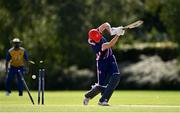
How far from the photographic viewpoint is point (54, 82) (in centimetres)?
5019

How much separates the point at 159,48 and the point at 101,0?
4744 mm

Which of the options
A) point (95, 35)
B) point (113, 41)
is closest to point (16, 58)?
point (95, 35)

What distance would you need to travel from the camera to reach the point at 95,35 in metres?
22.2

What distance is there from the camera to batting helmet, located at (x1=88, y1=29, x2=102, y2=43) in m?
22.1

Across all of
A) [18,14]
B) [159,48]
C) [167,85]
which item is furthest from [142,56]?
[18,14]

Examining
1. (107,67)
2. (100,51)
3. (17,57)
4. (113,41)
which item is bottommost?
(107,67)

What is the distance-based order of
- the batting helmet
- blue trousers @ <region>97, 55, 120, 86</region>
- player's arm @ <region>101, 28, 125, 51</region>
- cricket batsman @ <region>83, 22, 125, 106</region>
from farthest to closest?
blue trousers @ <region>97, 55, 120, 86</region>, cricket batsman @ <region>83, 22, 125, 106</region>, the batting helmet, player's arm @ <region>101, 28, 125, 51</region>

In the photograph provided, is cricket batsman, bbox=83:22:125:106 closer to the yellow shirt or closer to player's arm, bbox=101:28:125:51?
player's arm, bbox=101:28:125:51

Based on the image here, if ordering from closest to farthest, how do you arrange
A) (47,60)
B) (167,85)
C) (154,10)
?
(167,85), (47,60), (154,10)

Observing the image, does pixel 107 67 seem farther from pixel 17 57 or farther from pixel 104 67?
pixel 17 57

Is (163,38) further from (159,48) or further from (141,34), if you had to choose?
(159,48)

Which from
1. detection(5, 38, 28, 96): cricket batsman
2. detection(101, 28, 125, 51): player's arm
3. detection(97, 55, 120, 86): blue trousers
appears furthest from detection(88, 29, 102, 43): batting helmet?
detection(5, 38, 28, 96): cricket batsman

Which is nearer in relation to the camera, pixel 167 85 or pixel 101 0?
pixel 167 85

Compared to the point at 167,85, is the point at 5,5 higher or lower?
higher
